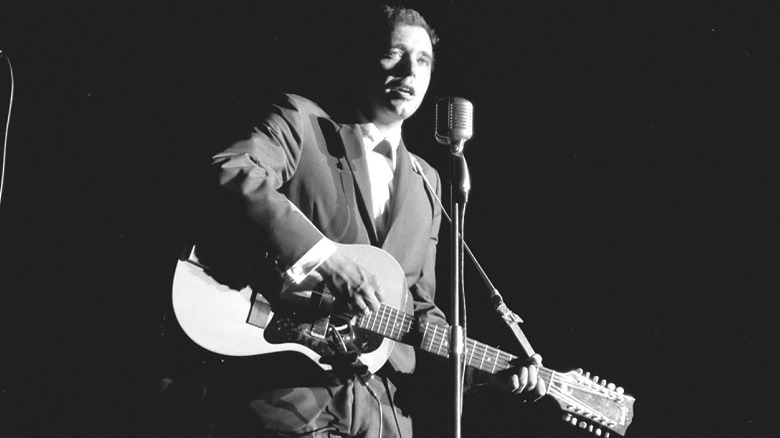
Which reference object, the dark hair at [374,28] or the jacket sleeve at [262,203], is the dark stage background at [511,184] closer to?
the dark hair at [374,28]

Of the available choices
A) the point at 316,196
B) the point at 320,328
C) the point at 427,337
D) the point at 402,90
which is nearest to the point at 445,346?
the point at 427,337

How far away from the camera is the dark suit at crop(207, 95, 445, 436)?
1.95m

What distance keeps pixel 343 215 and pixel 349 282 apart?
322mm

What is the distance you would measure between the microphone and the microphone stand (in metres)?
0.01

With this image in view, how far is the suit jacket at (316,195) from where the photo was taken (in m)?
1.95

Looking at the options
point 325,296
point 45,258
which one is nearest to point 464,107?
point 325,296

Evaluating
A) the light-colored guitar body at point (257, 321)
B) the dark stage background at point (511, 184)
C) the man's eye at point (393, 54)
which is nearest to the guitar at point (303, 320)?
the light-colored guitar body at point (257, 321)

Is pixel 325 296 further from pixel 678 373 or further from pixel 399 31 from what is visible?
pixel 678 373

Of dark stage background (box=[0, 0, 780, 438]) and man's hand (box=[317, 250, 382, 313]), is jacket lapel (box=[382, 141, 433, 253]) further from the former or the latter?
dark stage background (box=[0, 0, 780, 438])

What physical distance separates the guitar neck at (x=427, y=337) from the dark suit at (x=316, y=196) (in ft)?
0.34

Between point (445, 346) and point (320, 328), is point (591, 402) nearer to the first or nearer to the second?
point (445, 346)

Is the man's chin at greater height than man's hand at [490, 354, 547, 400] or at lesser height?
greater

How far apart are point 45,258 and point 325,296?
1239 millimetres

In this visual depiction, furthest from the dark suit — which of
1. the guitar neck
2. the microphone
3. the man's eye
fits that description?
the microphone
